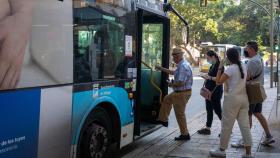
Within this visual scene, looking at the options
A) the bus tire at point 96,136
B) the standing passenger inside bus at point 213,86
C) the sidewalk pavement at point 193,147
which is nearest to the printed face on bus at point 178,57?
the standing passenger inside bus at point 213,86

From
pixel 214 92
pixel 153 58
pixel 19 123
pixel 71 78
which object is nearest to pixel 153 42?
pixel 153 58

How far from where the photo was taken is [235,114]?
7.27 m

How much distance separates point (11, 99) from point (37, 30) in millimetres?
774

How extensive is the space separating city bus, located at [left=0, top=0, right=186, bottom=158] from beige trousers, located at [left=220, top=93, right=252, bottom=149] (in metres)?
1.44

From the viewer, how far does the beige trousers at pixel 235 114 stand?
23.7 ft

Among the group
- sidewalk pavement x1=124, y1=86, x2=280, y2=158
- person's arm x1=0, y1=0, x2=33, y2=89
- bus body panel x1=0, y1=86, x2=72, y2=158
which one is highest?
person's arm x1=0, y1=0, x2=33, y2=89

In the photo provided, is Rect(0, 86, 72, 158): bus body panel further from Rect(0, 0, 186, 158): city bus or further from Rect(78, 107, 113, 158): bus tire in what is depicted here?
Rect(78, 107, 113, 158): bus tire

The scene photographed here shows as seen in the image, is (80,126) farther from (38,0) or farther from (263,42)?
(263,42)

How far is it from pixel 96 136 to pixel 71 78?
4.04 feet

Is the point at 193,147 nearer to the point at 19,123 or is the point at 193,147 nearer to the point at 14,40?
the point at 19,123

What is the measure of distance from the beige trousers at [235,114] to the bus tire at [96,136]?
1.75 metres

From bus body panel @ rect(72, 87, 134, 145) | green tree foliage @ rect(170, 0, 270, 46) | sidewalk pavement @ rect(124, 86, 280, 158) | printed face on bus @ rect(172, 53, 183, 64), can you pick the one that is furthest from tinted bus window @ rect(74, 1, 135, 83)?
green tree foliage @ rect(170, 0, 270, 46)

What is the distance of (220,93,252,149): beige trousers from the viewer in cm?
722

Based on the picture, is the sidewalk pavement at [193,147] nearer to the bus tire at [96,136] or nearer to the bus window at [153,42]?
the bus tire at [96,136]
